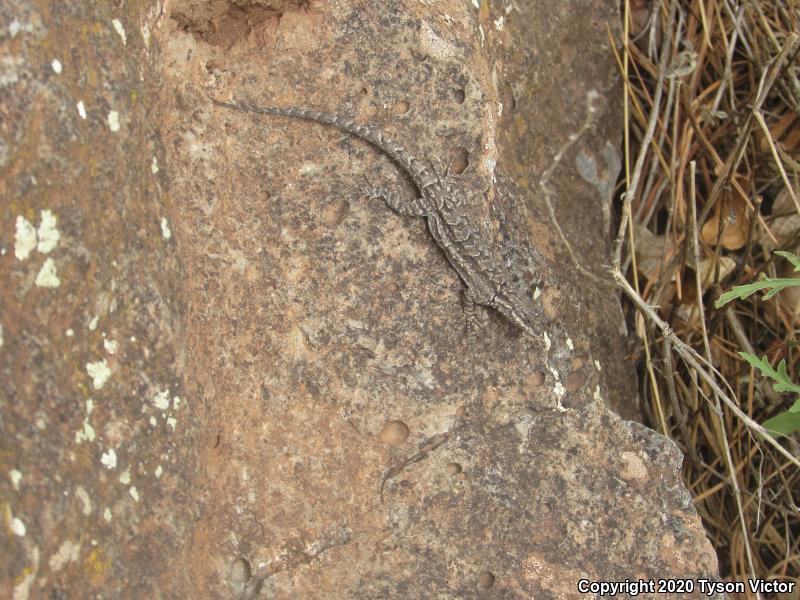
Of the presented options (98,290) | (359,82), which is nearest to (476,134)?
(359,82)

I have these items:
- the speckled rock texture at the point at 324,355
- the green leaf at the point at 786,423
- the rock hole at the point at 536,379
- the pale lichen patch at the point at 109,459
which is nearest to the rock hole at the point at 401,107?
the speckled rock texture at the point at 324,355

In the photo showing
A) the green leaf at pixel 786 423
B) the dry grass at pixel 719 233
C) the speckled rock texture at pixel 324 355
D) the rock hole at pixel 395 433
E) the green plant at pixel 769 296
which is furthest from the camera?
the dry grass at pixel 719 233

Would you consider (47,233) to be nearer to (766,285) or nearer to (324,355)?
(324,355)

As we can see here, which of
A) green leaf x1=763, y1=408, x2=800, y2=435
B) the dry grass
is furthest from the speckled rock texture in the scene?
the dry grass

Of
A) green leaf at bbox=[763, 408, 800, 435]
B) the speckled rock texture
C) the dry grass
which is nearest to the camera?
the speckled rock texture

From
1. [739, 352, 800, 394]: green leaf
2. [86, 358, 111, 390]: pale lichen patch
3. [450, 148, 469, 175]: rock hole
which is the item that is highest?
[450, 148, 469, 175]: rock hole

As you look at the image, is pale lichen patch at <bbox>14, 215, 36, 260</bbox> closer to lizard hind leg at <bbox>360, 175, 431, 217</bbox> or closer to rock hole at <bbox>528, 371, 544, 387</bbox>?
lizard hind leg at <bbox>360, 175, 431, 217</bbox>

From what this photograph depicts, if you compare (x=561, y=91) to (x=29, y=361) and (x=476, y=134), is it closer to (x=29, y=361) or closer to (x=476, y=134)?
(x=476, y=134)

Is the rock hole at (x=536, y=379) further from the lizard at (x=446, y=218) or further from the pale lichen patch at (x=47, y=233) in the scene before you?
the pale lichen patch at (x=47, y=233)
